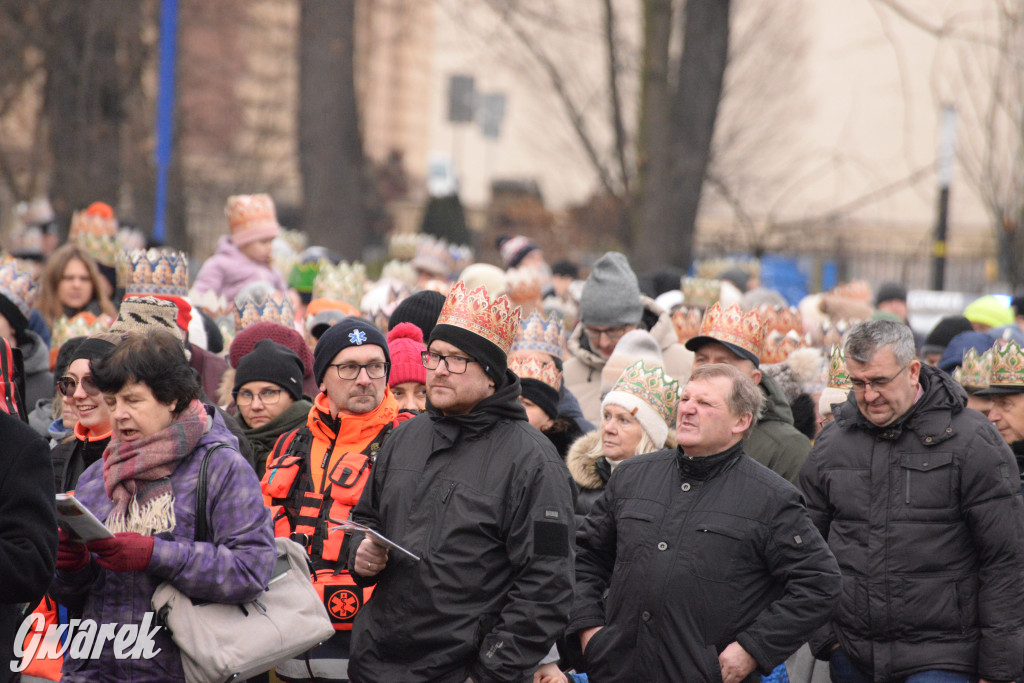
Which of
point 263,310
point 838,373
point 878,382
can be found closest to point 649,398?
point 878,382

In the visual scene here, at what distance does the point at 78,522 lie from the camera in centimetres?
370

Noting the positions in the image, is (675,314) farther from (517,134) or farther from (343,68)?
(517,134)

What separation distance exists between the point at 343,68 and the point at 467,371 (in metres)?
11.6

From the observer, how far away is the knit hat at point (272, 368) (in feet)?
19.4

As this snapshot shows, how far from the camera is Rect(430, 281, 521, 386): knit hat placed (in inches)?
170

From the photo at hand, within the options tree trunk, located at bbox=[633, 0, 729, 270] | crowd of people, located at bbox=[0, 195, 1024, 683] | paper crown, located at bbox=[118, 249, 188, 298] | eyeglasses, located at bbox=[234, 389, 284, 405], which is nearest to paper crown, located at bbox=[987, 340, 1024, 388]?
crowd of people, located at bbox=[0, 195, 1024, 683]

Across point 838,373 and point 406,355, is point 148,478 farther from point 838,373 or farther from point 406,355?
point 838,373

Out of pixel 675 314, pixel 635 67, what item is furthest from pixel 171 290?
pixel 635 67

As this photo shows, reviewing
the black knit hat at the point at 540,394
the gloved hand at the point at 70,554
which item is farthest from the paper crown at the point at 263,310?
the gloved hand at the point at 70,554

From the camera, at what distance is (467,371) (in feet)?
14.1

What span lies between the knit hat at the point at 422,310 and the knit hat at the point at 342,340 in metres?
1.28

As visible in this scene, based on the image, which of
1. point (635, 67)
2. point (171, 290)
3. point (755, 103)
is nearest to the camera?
point (171, 290)

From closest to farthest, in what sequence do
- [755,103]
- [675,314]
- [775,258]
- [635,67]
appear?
[675,314], [635,67], [775,258], [755,103]

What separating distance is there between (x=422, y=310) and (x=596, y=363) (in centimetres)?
147
